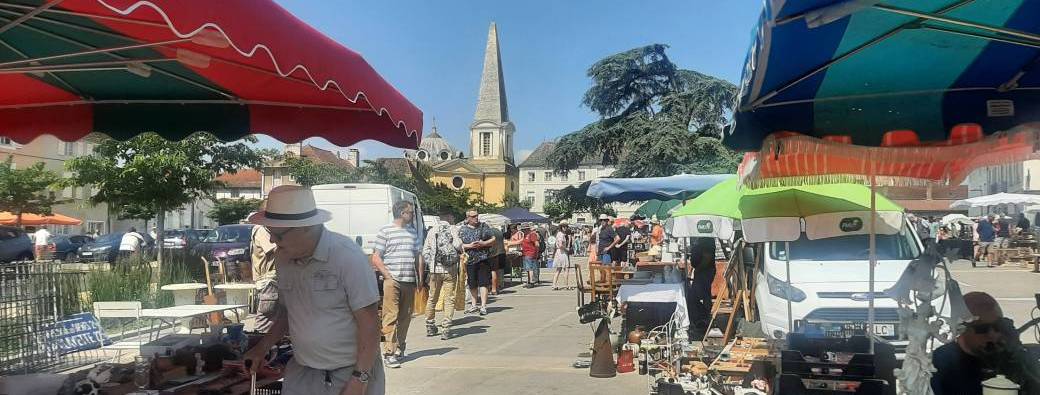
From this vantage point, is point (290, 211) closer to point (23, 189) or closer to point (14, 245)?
point (14, 245)

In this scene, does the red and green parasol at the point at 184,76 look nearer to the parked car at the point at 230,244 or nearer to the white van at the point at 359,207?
the white van at the point at 359,207

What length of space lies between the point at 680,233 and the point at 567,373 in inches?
90.2

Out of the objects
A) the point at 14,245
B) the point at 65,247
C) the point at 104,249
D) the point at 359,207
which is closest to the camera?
the point at 359,207

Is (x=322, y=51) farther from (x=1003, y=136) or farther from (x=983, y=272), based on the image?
(x=983, y=272)

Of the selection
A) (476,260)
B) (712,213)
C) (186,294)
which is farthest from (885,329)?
(186,294)

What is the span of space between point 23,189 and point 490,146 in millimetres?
83418

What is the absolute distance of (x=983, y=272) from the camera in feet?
71.4

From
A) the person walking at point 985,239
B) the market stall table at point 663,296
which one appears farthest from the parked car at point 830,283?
the person walking at point 985,239

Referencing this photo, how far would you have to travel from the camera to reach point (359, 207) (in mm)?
16391

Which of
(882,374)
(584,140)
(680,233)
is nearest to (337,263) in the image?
(882,374)

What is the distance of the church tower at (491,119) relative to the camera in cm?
11044

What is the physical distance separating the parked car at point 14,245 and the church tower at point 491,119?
87.3m

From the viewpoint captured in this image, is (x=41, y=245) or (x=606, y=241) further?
(x=41, y=245)

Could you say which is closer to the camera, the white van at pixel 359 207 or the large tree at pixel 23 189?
the white van at pixel 359 207
